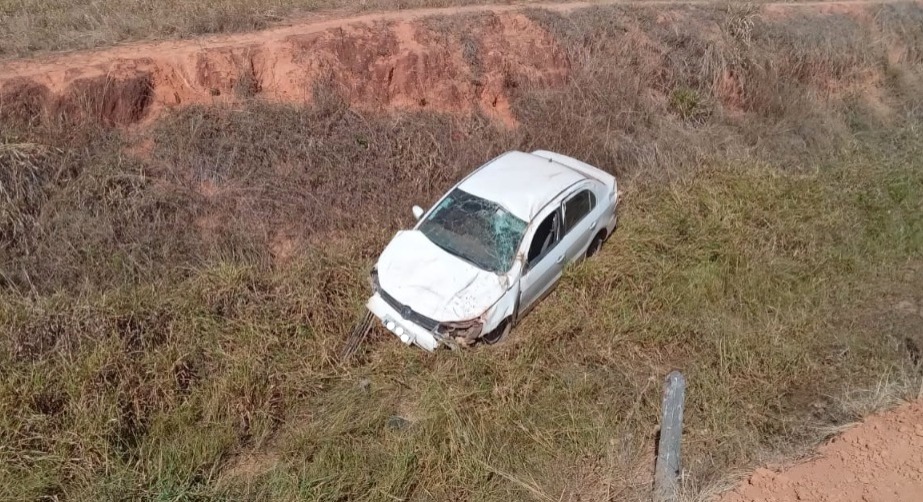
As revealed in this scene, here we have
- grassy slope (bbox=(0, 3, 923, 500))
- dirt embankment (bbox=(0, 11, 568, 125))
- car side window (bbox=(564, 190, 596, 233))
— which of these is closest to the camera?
grassy slope (bbox=(0, 3, 923, 500))

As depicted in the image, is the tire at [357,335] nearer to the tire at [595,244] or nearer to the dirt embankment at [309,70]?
the tire at [595,244]

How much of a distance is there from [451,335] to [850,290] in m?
4.95

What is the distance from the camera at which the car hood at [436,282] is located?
6531 millimetres

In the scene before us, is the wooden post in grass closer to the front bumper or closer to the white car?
the white car

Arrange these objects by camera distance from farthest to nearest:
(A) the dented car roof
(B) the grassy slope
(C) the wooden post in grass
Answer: (A) the dented car roof
(B) the grassy slope
(C) the wooden post in grass

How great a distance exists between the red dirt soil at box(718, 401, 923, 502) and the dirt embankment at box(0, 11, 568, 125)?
713 cm

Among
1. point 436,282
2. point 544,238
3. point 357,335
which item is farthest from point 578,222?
point 357,335

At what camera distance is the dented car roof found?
7207 millimetres

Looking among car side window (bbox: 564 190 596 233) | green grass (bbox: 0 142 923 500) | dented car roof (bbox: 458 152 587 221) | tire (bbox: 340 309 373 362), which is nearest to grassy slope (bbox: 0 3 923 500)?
green grass (bbox: 0 142 923 500)

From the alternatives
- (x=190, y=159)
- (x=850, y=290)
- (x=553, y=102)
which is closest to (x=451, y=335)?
(x=190, y=159)

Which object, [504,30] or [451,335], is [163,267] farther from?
[504,30]

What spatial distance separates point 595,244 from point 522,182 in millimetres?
1433

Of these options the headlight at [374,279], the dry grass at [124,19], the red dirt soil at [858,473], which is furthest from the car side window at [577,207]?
the dry grass at [124,19]

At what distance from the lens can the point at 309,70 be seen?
9695 millimetres
